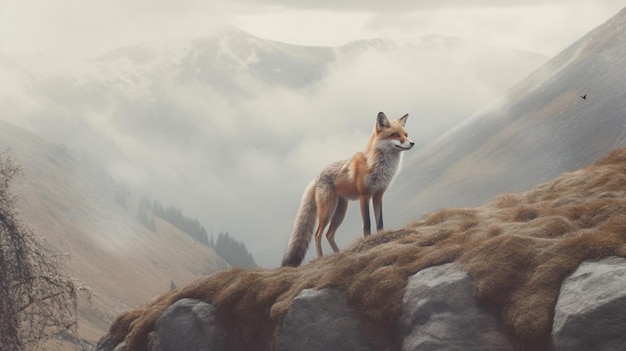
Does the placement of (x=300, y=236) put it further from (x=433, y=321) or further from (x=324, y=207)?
(x=433, y=321)

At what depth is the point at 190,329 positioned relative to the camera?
2255 cm

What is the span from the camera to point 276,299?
21812 mm

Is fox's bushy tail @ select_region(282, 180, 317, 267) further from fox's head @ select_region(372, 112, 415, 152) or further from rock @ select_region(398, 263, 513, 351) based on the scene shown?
rock @ select_region(398, 263, 513, 351)

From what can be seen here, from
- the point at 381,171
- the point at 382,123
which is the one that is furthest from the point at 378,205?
the point at 382,123

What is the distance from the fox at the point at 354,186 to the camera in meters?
22.9

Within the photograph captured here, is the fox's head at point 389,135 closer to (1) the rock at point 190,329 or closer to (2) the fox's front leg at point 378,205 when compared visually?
(2) the fox's front leg at point 378,205

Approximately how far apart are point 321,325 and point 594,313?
7.05m

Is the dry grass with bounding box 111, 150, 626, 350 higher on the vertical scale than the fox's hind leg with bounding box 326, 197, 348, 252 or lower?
lower

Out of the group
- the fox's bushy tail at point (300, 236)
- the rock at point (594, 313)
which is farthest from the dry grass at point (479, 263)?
the fox's bushy tail at point (300, 236)

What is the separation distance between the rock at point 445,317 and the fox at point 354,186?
4.22 meters

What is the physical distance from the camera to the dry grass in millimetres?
16922

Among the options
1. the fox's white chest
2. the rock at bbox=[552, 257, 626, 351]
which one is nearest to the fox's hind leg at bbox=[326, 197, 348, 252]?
the fox's white chest

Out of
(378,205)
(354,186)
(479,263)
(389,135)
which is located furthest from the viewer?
(354,186)

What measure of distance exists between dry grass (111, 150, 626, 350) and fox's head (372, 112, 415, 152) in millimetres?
2520
